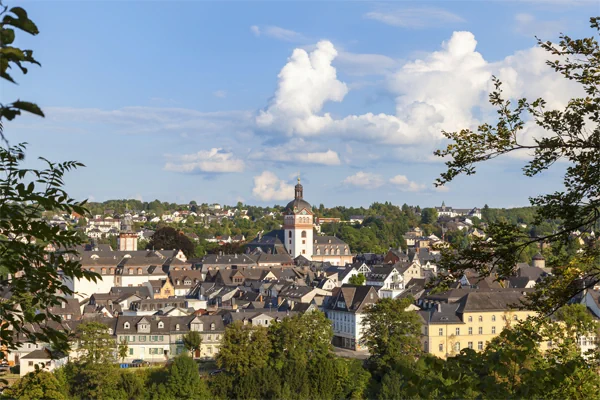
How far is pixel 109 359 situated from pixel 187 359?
442 centimetres

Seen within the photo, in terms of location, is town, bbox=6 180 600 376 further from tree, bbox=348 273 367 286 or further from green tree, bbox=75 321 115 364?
green tree, bbox=75 321 115 364

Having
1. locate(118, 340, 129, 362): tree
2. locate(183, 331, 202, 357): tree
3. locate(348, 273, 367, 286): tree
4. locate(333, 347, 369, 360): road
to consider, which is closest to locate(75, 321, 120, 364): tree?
locate(118, 340, 129, 362): tree

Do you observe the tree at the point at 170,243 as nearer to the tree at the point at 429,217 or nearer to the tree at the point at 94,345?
the tree at the point at 94,345

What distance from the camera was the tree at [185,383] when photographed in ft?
125

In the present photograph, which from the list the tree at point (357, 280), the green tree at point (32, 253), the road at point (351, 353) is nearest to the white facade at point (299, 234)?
the tree at point (357, 280)

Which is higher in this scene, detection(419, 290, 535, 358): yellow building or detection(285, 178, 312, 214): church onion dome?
detection(285, 178, 312, 214): church onion dome

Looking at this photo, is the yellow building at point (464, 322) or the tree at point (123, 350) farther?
the yellow building at point (464, 322)

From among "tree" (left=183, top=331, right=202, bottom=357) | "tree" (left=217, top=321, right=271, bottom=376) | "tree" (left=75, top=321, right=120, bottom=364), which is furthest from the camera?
"tree" (left=183, top=331, right=202, bottom=357)

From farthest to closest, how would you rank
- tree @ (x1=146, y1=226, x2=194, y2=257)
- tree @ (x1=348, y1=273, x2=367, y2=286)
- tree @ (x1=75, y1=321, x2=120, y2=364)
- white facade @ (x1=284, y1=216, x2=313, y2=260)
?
white facade @ (x1=284, y1=216, x2=313, y2=260) < tree @ (x1=146, y1=226, x2=194, y2=257) < tree @ (x1=348, y1=273, x2=367, y2=286) < tree @ (x1=75, y1=321, x2=120, y2=364)

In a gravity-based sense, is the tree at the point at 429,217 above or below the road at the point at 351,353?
above

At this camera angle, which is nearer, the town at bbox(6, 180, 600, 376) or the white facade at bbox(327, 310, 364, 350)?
the town at bbox(6, 180, 600, 376)

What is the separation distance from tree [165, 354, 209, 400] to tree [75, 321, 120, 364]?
10.7 ft

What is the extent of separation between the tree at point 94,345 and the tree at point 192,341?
7886mm

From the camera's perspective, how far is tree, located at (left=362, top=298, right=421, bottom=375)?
4262 centimetres
